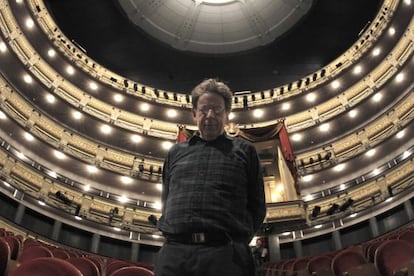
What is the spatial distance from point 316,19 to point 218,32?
4.96 m

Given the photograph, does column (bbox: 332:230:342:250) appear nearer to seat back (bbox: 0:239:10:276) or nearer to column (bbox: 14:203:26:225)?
column (bbox: 14:203:26:225)

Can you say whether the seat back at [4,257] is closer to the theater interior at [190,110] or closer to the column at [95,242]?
the theater interior at [190,110]

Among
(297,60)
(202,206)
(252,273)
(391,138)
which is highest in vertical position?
(297,60)

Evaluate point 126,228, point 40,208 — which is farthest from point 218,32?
point 40,208

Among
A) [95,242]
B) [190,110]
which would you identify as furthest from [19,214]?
[190,110]

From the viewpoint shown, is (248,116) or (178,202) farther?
(248,116)

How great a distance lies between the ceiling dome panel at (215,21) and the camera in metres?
19.0

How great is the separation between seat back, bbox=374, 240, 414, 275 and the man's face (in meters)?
2.26

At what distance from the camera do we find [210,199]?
1503 millimetres

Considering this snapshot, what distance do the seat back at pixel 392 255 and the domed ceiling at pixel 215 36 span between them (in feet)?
54.8

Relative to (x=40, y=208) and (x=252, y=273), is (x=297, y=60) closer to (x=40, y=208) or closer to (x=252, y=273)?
(x=40, y=208)

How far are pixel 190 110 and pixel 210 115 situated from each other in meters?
16.2

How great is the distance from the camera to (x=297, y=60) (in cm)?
1975

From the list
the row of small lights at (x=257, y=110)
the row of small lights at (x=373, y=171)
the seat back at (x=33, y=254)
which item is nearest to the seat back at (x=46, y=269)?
the seat back at (x=33, y=254)
